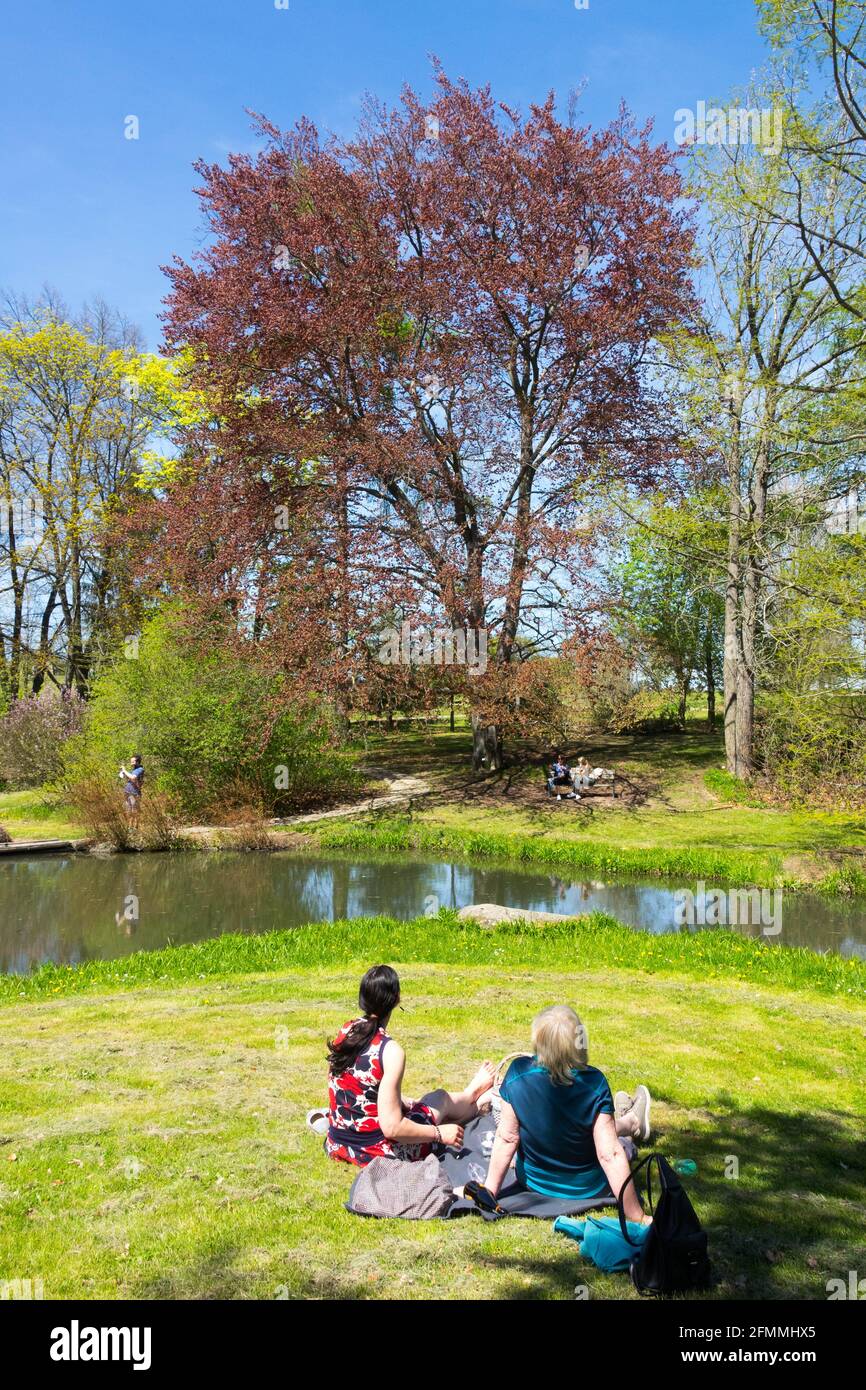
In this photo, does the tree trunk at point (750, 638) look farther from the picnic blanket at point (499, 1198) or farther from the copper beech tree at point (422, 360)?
the picnic blanket at point (499, 1198)

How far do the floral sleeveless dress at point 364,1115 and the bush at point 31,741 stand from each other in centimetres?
2476

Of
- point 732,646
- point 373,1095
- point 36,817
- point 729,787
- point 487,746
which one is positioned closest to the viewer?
point 373,1095

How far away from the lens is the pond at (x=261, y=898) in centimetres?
1322

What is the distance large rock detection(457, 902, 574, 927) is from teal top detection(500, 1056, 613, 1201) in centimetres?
777

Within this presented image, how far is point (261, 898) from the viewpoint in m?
15.7

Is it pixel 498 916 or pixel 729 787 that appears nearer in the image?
pixel 498 916

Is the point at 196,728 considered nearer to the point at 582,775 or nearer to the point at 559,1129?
the point at 582,775

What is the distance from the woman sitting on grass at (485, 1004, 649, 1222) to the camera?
14.1 ft

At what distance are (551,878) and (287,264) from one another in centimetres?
1805

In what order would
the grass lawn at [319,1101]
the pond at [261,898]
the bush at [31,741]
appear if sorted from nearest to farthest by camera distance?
the grass lawn at [319,1101], the pond at [261,898], the bush at [31,741]

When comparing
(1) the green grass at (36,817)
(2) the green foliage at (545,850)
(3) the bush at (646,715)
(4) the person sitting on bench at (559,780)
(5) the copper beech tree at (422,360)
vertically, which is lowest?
(2) the green foliage at (545,850)

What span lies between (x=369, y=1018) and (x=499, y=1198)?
1075 millimetres

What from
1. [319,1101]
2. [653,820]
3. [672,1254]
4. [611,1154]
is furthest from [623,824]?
[672,1254]

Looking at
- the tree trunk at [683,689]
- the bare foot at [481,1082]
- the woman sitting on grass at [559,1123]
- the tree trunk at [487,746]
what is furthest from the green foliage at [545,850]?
the tree trunk at [683,689]
